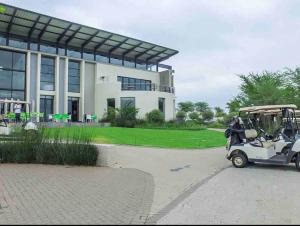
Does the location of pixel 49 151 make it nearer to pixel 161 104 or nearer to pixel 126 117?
pixel 126 117

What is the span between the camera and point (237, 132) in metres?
Result: 13.2

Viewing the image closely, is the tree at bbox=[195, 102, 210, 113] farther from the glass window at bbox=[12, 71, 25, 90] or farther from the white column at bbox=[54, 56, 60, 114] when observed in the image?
the glass window at bbox=[12, 71, 25, 90]

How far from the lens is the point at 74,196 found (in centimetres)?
772

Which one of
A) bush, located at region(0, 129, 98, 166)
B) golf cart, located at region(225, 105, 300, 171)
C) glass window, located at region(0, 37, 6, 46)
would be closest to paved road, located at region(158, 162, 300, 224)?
golf cart, located at region(225, 105, 300, 171)

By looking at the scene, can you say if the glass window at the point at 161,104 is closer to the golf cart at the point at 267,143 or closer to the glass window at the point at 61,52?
the glass window at the point at 61,52

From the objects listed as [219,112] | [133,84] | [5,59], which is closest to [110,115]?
[133,84]

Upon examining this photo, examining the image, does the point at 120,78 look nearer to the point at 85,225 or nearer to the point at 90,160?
the point at 90,160

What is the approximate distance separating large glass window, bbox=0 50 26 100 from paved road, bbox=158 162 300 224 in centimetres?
3148

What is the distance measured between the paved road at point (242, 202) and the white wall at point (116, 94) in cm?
3131

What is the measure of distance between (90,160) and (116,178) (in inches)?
124

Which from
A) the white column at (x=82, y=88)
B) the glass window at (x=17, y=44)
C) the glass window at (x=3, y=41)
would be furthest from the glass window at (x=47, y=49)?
the glass window at (x=3, y=41)

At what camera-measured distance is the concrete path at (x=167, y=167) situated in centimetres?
785

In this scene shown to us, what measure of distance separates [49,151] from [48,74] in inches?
1167

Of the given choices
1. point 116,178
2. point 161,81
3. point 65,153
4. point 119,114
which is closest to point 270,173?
point 116,178
